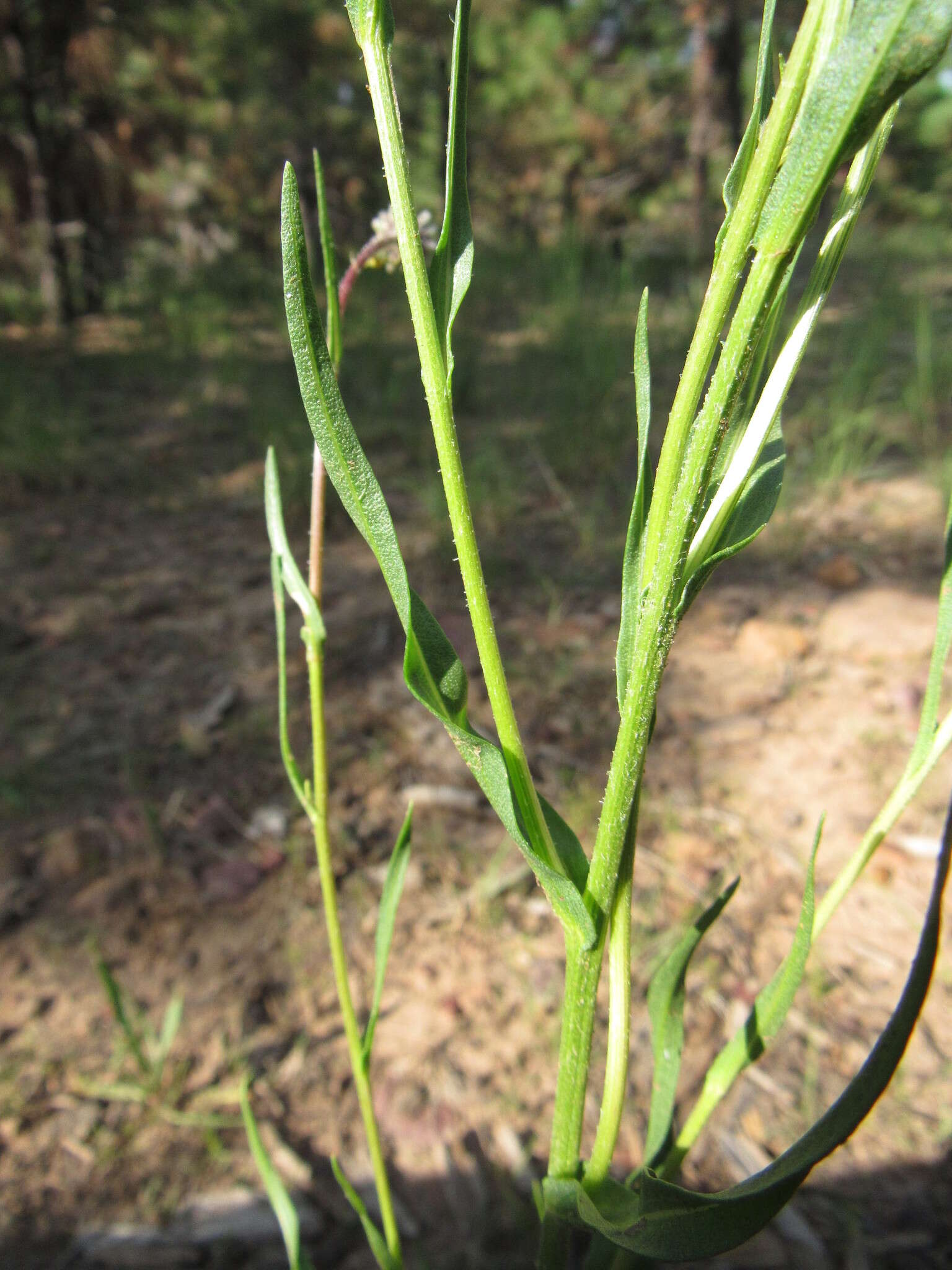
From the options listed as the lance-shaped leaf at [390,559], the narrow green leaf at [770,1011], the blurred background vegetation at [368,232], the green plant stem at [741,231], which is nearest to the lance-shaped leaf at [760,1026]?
the narrow green leaf at [770,1011]

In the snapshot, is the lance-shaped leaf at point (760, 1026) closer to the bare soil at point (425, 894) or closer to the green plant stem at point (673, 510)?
the green plant stem at point (673, 510)

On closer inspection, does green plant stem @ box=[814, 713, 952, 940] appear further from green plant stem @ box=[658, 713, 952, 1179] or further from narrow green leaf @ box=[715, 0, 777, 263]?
narrow green leaf @ box=[715, 0, 777, 263]

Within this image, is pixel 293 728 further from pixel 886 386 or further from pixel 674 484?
pixel 886 386

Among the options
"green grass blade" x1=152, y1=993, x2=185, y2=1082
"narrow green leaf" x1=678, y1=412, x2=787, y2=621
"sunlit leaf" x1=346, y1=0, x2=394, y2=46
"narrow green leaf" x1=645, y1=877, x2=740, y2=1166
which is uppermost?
"sunlit leaf" x1=346, y1=0, x2=394, y2=46

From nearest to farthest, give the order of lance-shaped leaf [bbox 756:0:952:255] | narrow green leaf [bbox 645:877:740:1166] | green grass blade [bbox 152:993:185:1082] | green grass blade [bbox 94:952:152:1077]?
1. lance-shaped leaf [bbox 756:0:952:255]
2. narrow green leaf [bbox 645:877:740:1166]
3. green grass blade [bbox 94:952:152:1077]
4. green grass blade [bbox 152:993:185:1082]

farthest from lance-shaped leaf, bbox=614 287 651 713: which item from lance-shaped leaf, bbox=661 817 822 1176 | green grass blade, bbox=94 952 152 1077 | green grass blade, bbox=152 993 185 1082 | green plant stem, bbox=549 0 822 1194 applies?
green grass blade, bbox=152 993 185 1082
